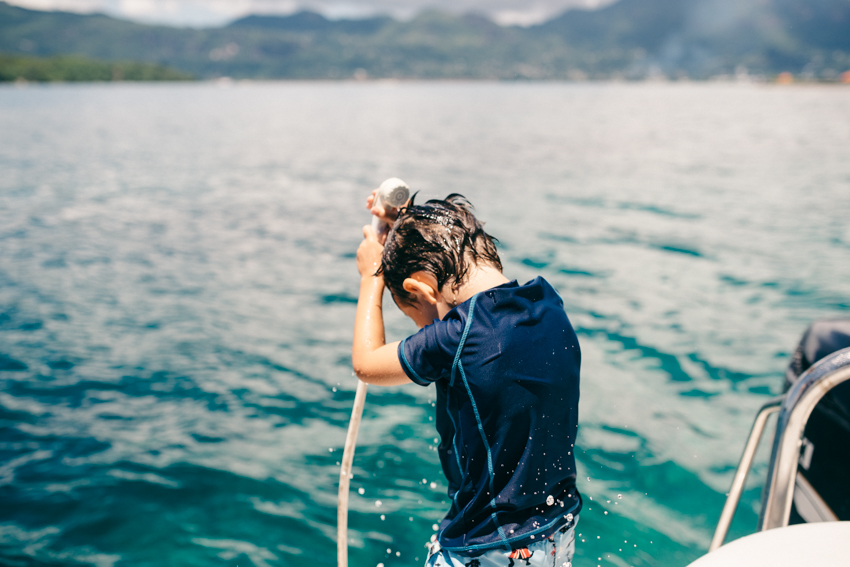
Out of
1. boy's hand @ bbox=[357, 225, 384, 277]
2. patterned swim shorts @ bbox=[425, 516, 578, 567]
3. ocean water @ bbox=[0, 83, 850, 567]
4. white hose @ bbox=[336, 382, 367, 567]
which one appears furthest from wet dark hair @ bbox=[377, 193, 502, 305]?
patterned swim shorts @ bbox=[425, 516, 578, 567]

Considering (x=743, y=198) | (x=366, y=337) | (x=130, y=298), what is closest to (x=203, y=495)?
(x=366, y=337)

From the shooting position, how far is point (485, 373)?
61.2 inches

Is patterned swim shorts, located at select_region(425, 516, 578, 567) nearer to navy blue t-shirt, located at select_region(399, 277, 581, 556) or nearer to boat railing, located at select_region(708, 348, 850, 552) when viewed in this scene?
navy blue t-shirt, located at select_region(399, 277, 581, 556)

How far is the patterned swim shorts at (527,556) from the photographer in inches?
65.9

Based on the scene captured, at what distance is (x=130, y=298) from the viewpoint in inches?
295

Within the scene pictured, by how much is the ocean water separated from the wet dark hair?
35cm

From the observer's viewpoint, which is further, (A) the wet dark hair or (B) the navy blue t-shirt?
(A) the wet dark hair

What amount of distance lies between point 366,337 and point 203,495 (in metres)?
2.75

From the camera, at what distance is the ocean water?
3.62m

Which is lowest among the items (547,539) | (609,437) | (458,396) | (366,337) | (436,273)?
(609,437)

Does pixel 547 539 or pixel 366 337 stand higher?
pixel 366 337

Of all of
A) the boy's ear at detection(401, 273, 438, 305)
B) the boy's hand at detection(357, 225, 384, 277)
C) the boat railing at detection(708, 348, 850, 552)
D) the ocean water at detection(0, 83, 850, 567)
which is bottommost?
the ocean water at detection(0, 83, 850, 567)

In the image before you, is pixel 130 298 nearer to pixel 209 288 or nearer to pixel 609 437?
pixel 209 288

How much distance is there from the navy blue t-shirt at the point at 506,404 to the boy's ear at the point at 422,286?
12 centimetres
